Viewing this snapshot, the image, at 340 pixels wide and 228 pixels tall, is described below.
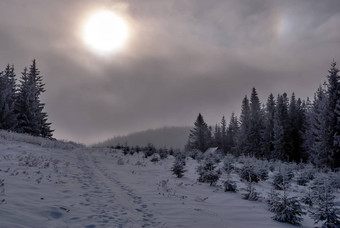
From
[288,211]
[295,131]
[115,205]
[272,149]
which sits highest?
[295,131]

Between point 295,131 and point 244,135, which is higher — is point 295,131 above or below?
above

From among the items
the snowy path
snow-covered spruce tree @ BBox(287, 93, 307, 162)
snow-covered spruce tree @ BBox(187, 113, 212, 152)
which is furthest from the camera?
snow-covered spruce tree @ BBox(187, 113, 212, 152)

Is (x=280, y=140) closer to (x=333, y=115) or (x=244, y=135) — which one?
(x=244, y=135)

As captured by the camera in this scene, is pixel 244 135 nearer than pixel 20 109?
No

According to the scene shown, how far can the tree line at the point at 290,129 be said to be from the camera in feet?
103

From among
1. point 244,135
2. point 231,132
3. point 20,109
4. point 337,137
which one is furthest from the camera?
point 231,132

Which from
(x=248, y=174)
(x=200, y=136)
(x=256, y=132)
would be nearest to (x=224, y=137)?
(x=200, y=136)

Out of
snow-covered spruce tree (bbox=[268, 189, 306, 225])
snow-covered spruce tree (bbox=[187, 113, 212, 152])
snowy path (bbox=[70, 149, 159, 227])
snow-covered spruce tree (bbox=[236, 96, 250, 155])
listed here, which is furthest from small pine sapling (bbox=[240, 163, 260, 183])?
snow-covered spruce tree (bbox=[187, 113, 212, 152])

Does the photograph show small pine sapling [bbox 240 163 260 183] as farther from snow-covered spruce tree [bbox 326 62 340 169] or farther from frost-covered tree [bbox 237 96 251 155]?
frost-covered tree [bbox 237 96 251 155]

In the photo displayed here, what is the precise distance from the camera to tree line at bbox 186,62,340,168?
3127cm

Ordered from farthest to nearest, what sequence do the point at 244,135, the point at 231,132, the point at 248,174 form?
the point at 231,132, the point at 244,135, the point at 248,174

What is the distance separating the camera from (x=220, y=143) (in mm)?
85438

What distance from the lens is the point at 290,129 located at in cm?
5219

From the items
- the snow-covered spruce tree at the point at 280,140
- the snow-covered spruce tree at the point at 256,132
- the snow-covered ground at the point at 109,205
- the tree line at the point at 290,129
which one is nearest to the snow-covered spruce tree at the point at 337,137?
the tree line at the point at 290,129
